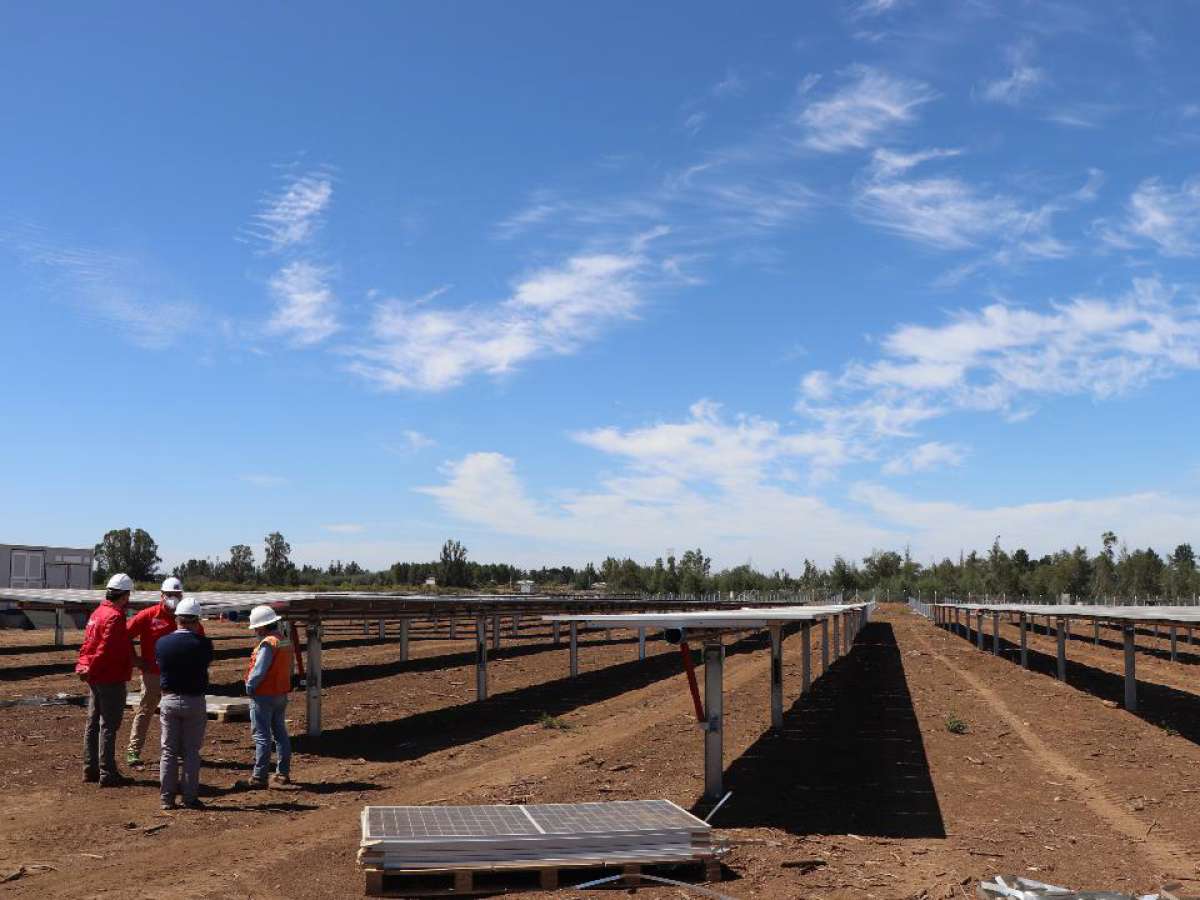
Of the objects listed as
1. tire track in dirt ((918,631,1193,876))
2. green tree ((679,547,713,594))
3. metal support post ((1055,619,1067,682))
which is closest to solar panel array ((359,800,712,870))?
tire track in dirt ((918,631,1193,876))

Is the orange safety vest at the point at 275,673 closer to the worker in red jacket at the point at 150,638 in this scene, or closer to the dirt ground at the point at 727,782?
the dirt ground at the point at 727,782

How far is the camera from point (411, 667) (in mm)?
26484

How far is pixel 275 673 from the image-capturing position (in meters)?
11.1

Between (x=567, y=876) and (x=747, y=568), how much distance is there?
150 metres

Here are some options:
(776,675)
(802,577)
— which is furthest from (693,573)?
(776,675)

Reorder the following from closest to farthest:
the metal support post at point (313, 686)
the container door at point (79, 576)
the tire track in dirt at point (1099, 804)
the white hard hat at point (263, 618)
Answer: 1. the tire track in dirt at point (1099, 804)
2. the white hard hat at point (263, 618)
3. the metal support post at point (313, 686)
4. the container door at point (79, 576)

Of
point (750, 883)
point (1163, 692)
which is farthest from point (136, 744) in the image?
point (1163, 692)

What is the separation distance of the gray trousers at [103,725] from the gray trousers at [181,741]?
1.54m

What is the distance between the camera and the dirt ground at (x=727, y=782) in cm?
803

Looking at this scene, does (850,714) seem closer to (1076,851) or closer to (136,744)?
(1076,851)

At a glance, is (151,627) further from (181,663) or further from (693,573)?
(693,573)

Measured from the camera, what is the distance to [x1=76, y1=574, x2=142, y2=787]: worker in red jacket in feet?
36.6

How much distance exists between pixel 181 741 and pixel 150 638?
229 centimetres

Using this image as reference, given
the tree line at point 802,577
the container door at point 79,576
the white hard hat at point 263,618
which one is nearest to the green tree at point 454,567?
the tree line at point 802,577
